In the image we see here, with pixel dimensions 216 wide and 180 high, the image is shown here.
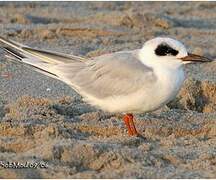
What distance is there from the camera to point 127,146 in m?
4.68

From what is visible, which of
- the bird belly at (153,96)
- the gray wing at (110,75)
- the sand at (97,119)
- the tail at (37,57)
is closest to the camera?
the sand at (97,119)

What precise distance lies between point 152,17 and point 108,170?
548cm

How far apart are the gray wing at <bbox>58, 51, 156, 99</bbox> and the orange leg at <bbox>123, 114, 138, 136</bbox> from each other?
24cm

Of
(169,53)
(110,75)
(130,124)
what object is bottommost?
(130,124)

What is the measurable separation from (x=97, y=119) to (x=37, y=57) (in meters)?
0.68

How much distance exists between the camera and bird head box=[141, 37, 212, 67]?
4.98m

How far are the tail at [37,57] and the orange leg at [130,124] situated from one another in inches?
23.6

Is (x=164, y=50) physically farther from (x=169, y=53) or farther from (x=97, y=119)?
(x=97, y=119)

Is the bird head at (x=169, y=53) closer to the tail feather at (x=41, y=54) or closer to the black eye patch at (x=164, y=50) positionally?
the black eye patch at (x=164, y=50)

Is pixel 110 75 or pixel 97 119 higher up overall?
pixel 110 75

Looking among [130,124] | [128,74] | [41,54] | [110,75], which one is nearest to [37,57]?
[41,54]

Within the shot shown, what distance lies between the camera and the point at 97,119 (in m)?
5.37

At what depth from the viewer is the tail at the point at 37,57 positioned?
5312 millimetres

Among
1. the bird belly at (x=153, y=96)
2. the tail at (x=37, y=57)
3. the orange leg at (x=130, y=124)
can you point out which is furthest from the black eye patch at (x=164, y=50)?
the tail at (x=37, y=57)
